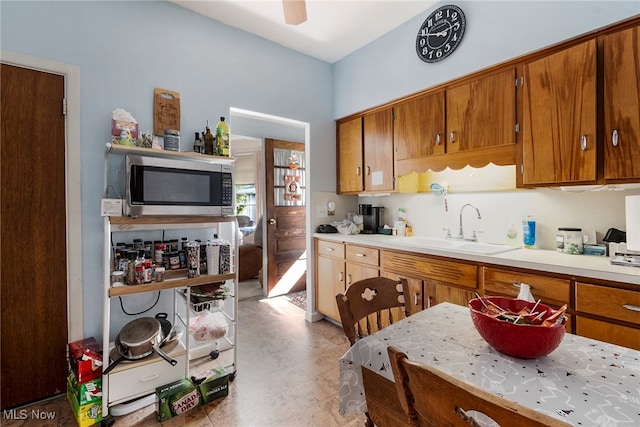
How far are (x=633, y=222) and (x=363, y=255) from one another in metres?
1.71

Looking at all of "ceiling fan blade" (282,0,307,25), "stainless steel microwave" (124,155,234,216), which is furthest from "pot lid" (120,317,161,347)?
"ceiling fan blade" (282,0,307,25)

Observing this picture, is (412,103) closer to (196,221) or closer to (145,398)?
(196,221)

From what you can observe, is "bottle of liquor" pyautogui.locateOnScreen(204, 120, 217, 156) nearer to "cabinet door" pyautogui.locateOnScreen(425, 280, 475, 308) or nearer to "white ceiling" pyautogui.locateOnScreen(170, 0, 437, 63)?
"white ceiling" pyautogui.locateOnScreen(170, 0, 437, 63)

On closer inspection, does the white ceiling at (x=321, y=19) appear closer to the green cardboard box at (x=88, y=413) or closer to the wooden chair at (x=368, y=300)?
the wooden chair at (x=368, y=300)

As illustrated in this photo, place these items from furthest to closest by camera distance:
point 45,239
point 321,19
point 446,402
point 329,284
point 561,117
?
1. point 329,284
2. point 321,19
3. point 45,239
4. point 561,117
5. point 446,402

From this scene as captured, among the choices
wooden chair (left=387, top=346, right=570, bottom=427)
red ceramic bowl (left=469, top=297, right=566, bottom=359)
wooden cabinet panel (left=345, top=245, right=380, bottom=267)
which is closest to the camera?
wooden chair (left=387, top=346, right=570, bottom=427)

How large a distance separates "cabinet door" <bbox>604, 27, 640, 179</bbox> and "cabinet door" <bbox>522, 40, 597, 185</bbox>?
0.20ft

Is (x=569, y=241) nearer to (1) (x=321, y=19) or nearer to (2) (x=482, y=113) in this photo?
(2) (x=482, y=113)

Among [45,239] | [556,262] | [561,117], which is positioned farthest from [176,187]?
[561,117]

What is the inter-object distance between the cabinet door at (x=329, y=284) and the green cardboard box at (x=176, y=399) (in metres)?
1.46

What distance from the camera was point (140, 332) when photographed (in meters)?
1.84

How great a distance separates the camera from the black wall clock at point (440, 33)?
2270 mm

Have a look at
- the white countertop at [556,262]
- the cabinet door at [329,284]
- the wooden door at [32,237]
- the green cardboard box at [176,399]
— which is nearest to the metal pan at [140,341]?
the green cardboard box at [176,399]

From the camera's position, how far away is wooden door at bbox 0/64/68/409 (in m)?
1.77
